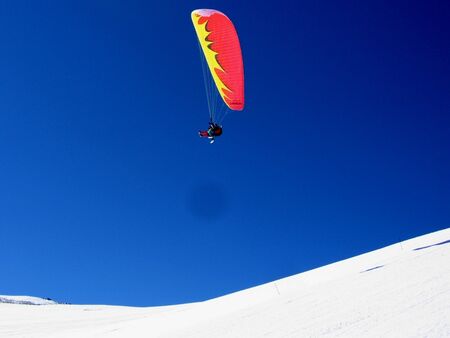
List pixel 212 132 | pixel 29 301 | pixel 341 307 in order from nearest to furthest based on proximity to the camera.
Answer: pixel 341 307 < pixel 212 132 < pixel 29 301

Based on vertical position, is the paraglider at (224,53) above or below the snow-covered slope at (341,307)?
above

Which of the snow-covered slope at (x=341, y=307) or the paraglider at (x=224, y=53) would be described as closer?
the snow-covered slope at (x=341, y=307)

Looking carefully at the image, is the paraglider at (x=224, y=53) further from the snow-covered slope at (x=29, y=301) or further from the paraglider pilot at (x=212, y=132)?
the snow-covered slope at (x=29, y=301)

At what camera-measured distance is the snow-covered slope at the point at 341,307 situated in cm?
561

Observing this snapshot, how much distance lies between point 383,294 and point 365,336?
7.71ft

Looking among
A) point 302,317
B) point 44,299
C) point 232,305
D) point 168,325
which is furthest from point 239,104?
point 44,299

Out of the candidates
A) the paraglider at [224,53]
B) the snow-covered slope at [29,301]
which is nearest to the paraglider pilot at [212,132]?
the paraglider at [224,53]

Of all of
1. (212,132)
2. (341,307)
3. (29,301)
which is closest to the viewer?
(341,307)

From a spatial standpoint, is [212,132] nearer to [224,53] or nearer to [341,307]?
[224,53]

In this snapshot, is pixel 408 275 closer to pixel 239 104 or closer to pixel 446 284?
pixel 446 284

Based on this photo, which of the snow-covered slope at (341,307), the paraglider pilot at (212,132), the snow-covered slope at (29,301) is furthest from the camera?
the snow-covered slope at (29,301)

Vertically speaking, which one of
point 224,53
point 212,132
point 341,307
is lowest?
point 341,307

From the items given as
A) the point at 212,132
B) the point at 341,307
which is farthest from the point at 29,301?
the point at 341,307

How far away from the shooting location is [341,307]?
699 cm
